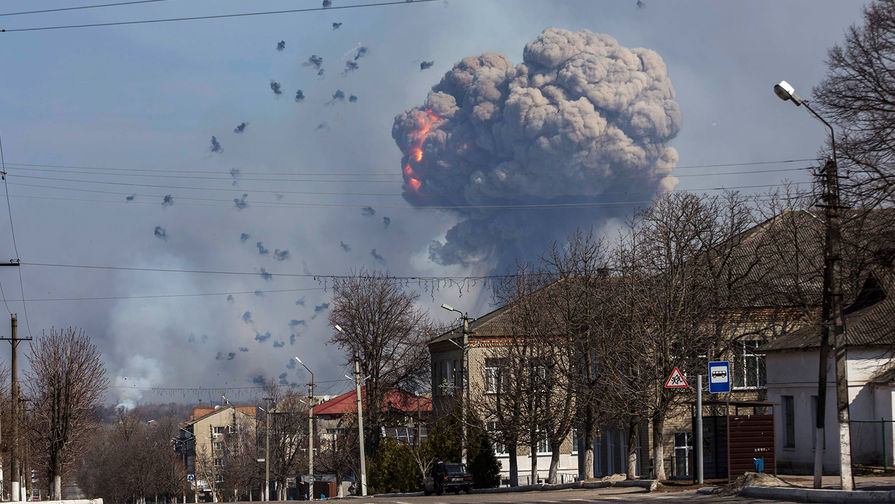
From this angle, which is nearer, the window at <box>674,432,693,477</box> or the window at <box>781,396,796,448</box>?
the window at <box>781,396,796,448</box>

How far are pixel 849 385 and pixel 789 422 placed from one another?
471 cm

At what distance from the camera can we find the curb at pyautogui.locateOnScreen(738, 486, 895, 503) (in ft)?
67.7

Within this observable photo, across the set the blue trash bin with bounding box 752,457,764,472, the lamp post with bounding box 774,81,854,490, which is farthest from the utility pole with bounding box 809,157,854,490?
Result: the blue trash bin with bounding box 752,457,764,472

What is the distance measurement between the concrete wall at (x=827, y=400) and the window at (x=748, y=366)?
6.89 m

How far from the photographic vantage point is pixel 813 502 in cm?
2200

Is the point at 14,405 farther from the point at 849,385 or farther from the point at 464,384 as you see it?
the point at 849,385

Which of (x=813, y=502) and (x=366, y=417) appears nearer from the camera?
(x=813, y=502)

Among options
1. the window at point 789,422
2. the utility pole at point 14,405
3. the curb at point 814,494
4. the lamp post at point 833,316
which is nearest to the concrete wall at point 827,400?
the window at point 789,422

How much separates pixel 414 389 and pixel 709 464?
1723 inches

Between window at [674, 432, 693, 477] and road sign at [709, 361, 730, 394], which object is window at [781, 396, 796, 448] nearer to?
window at [674, 432, 693, 477]

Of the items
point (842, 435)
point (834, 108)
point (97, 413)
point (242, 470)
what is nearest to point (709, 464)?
point (842, 435)

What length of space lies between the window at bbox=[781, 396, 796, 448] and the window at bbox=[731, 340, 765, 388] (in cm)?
693

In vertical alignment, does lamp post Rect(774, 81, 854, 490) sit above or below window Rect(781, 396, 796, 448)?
above

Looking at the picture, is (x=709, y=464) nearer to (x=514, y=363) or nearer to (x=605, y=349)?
(x=605, y=349)
